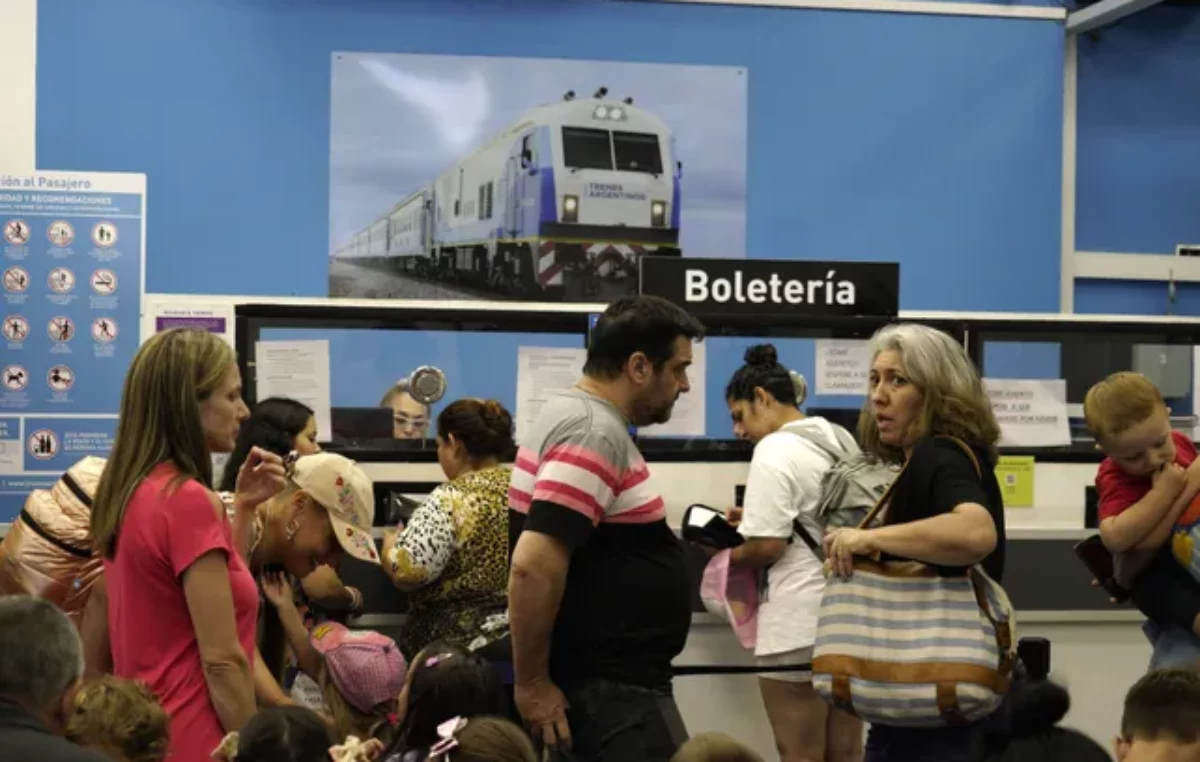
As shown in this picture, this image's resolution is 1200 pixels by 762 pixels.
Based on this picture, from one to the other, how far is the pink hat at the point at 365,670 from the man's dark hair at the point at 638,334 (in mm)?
919

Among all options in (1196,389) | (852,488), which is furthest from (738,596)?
(1196,389)

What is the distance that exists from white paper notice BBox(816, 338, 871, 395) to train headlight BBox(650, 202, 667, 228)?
10.4 ft

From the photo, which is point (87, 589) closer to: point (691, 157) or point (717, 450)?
point (717, 450)

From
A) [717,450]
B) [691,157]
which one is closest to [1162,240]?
[691,157]

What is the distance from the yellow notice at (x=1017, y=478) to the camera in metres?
4.84

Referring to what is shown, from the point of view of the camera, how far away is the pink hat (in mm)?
3268

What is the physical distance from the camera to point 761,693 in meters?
4.38

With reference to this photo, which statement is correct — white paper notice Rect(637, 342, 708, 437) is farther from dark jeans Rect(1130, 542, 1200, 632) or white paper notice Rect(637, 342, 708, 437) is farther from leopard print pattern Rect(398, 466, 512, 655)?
dark jeans Rect(1130, 542, 1200, 632)

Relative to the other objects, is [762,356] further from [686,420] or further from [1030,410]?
[1030,410]

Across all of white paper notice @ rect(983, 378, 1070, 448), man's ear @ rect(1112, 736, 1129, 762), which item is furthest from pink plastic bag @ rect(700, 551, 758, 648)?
man's ear @ rect(1112, 736, 1129, 762)

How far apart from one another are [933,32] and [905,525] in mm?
5999

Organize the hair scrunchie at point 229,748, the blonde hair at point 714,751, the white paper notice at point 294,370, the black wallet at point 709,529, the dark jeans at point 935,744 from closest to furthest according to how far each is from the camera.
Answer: the blonde hair at point 714,751 < the hair scrunchie at point 229,748 < the dark jeans at point 935,744 < the black wallet at point 709,529 < the white paper notice at point 294,370

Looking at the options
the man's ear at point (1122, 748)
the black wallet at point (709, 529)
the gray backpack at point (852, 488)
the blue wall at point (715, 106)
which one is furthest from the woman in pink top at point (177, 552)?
the blue wall at point (715, 106)

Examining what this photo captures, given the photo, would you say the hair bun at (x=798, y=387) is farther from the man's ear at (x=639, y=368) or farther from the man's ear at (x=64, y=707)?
the man's ear at (x=64, y=707)
